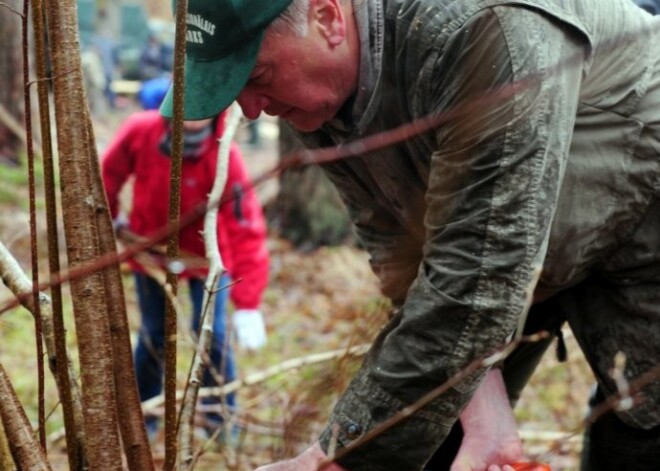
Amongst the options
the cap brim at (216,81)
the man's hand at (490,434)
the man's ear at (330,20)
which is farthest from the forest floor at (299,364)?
the man's ear at (330,20)

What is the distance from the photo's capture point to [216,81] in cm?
190

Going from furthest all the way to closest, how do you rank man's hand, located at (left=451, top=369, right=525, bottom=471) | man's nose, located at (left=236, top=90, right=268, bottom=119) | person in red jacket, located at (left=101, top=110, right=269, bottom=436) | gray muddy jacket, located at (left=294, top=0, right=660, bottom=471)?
person in red jacket, located at (left=101, top=110, right=269, bottom=436) → man's hand, located at (left=451, top=369, right=525, bottom=471) → man's nose, located at (left=236, top=90, right=268, bottom=119) → gray muddy jacket, located at (left=294, top=0, right=660, bottom=471)

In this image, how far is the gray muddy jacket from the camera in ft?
5.58

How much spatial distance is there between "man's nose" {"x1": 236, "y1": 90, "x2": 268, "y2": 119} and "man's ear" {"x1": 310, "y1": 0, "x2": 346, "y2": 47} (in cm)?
18

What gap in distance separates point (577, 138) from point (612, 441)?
0.92m

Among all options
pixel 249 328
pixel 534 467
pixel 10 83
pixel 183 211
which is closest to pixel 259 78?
pixel 534 467

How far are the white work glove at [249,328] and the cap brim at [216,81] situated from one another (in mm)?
2907

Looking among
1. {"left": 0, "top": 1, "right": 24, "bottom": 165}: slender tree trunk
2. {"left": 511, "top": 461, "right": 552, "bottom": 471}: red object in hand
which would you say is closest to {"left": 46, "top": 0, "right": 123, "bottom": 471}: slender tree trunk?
{"left": 511, "top": 461, "right": 552, "bottom": 471}: red object in hand

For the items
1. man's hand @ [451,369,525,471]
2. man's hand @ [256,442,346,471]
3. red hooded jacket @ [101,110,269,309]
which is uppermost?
man's hand @ [256,442,346,471]

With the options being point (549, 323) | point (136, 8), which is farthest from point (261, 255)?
point (136, 8)

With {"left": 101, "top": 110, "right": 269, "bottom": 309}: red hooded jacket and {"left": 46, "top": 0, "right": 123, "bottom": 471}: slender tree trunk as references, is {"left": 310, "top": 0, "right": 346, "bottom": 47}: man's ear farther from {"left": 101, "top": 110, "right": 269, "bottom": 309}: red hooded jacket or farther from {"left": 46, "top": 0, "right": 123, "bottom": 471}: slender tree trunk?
{"left": 101, "top": 110, "right": 269, "bottom": 309}: red hooded jacket

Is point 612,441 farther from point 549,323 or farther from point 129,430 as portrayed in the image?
point 129,430

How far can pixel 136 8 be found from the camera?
3319 cm

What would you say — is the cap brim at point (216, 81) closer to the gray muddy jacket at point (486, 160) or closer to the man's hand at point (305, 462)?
the gray muddy jacket at point (486, 160)
